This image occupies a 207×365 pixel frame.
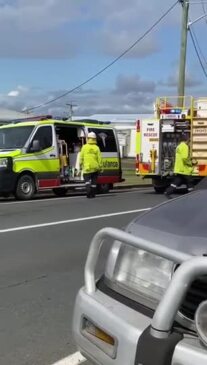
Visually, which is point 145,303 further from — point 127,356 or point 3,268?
point 3,268

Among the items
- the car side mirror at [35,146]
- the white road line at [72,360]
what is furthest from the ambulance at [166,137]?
the white road line at [72,360]

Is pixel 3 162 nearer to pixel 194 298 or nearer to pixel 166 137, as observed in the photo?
pixel 166 137

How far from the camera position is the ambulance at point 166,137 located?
63.5 feet

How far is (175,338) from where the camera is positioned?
2.85 m

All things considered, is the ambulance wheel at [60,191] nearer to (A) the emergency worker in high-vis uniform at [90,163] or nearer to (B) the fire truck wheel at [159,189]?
(A) the emergency worker in high-vis uniform at [90,163]

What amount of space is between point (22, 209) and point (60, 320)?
8.88 m

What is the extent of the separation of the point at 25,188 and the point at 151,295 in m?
14.1

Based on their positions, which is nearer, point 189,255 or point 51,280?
point 189,255

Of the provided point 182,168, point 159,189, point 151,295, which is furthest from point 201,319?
point 159,189

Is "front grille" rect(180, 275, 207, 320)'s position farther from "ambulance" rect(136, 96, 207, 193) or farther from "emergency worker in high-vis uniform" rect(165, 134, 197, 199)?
"ambulance" rect(136, 96, 207, 193)

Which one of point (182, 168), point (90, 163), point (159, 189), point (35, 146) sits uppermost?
point (35, 146)

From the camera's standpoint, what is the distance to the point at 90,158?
1731cm

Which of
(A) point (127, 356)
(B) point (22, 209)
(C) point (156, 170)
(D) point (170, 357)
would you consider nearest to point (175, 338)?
(D) point (170, 357)

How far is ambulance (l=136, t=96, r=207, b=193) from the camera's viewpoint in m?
19.4
